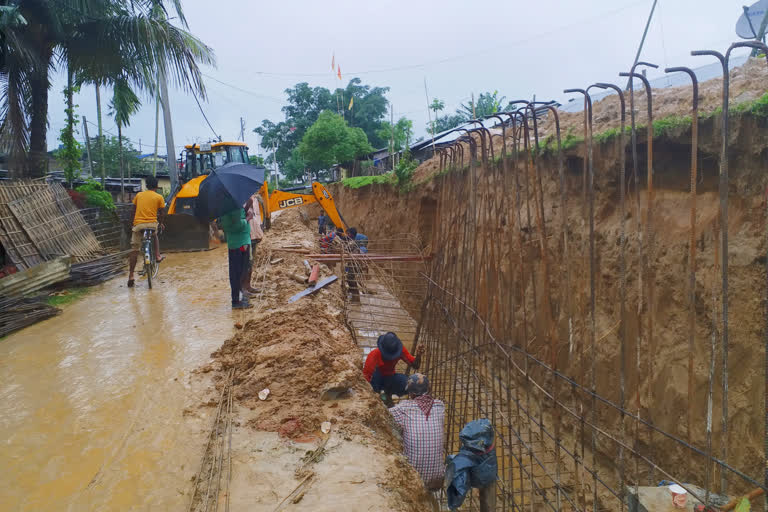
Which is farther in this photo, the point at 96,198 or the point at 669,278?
the point at 96,198

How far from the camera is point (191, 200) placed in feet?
38.0

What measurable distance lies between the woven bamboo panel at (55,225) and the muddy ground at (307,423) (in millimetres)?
6162

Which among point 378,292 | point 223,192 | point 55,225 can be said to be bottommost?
point 378,292

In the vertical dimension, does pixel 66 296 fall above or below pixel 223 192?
below

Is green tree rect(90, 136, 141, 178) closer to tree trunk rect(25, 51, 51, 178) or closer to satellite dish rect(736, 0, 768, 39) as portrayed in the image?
tree trunk rect(25, 51, 51, 178)

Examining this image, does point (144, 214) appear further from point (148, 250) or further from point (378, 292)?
point (378, 292)

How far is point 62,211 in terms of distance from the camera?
33.1 ft

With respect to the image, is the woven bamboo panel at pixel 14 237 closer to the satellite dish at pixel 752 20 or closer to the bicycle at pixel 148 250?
the bicycle at pixel 148 250

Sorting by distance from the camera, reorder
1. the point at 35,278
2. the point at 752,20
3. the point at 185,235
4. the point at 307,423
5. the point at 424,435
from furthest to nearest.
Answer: the point at 185,235 → the point at 35,278 → the point at 752,20 → the point at 424,435 → the point at 307,423

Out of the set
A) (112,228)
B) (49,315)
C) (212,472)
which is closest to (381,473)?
(212,472)

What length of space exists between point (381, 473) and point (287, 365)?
4.62 feet

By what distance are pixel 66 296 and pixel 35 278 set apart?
499mm

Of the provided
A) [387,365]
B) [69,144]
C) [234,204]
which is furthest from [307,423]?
[69,144]

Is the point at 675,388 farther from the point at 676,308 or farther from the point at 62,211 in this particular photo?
the point at 62,211
